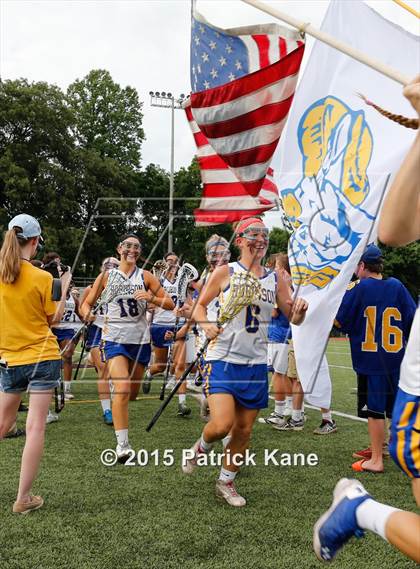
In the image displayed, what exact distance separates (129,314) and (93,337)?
2489 mm

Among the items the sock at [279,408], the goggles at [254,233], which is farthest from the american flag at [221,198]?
the sock at [279,408]

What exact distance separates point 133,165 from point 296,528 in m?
6.81

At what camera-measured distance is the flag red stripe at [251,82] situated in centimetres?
443

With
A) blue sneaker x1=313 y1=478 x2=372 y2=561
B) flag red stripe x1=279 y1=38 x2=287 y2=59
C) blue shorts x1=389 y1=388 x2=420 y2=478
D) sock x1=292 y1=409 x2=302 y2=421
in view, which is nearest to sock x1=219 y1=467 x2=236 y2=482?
blue sneaker x1=313 y1=478 x2=372 y2=561

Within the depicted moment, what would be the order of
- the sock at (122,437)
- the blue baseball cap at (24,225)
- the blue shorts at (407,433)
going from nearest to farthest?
the blue shorts at (407,433), the blue baseball cap at (24,225), the sock at (122,437)

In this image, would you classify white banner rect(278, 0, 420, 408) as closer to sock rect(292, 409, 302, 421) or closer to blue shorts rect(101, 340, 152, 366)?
sock rect(292, 409, 302, 421)

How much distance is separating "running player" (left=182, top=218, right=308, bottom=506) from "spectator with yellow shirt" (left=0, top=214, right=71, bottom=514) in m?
1.15

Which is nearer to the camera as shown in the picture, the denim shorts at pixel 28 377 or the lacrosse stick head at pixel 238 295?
the denim shorts at pixel 28 377

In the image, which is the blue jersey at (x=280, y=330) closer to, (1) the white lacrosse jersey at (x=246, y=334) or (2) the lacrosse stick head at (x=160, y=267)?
(2) the lacrosse stick head at (x=160, y=267)

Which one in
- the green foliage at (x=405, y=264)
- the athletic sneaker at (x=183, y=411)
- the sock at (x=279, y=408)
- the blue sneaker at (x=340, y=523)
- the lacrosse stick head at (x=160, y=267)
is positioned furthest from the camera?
the green foliage at (x=405, y=264)

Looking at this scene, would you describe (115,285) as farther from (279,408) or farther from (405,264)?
(405,264)

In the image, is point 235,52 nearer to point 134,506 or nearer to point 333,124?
point 333,124

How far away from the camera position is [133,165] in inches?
354

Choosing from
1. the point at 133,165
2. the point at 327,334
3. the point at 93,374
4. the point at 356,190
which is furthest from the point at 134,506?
the point at 93,374
